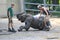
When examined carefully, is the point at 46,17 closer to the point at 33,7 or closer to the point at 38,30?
the point at 38,30

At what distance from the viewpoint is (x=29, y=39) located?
38.3 ft

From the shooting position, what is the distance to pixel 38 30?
1482cm

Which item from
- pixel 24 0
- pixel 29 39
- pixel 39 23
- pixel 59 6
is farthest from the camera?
pixel 24 0

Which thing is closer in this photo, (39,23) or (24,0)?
(39,23)

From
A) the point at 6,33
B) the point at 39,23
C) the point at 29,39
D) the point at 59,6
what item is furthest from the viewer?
the point at 59,6

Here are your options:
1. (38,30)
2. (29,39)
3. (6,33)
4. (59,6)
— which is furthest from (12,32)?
(59,6)

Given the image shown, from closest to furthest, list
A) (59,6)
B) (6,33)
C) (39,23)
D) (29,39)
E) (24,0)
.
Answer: (29,39) → (6,33) → (39,23) → (59,6) → (24,0)

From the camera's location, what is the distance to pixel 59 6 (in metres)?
23.6

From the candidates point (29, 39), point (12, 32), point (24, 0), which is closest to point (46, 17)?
point (12, 32)

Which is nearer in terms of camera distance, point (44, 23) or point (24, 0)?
point (44, 23)

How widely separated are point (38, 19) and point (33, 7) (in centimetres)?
1036

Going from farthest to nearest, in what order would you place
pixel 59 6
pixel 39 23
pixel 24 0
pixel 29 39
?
pixel 24 0 < pixel 59 6 < pixel 39 23 < pixel 29 39

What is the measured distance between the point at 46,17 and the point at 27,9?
1066 cm

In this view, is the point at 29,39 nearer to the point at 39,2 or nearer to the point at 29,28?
the point at 29,28
